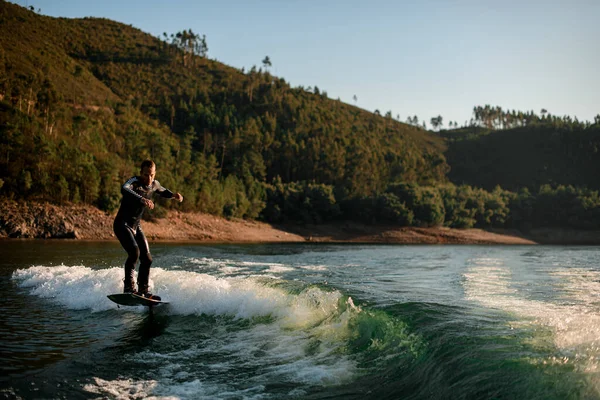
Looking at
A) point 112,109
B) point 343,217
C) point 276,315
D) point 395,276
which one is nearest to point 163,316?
point 276,315

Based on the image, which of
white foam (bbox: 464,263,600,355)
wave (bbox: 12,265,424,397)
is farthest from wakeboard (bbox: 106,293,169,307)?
white foam (bbox: 464,263,600,355)

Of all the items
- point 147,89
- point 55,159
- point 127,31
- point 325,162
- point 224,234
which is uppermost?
point 127,31

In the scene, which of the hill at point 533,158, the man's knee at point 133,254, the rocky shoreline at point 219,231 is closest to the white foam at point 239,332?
the man's knee at point 133,254

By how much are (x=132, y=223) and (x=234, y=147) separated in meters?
111

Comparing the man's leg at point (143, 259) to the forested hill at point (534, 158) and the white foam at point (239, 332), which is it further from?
the forested hill at point (534, 158)

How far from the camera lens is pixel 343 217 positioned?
98.2 meters

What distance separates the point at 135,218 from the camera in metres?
10.6

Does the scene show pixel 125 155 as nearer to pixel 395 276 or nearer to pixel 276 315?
pixel 395 276

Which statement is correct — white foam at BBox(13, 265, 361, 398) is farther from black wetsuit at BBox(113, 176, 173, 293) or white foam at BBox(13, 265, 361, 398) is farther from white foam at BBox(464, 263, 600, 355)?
white foam at BBox(464, 263, 600, 355)

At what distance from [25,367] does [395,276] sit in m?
16.1

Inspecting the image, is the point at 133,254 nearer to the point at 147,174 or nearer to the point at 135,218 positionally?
the point at 135,218

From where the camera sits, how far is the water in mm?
6715

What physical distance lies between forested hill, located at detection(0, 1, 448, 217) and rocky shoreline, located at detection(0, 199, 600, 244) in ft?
10.6

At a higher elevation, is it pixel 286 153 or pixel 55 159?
pixel 286 153
